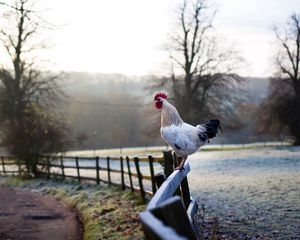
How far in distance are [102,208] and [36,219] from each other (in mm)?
1756

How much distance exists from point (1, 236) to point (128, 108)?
101 m

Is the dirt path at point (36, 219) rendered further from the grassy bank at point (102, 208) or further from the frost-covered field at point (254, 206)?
the frost-covered field at point (254, 206)

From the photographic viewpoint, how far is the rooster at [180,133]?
22.1 ft

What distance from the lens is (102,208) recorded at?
12.4m

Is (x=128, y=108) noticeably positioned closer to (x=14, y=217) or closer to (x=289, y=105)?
(x=289, y=105)

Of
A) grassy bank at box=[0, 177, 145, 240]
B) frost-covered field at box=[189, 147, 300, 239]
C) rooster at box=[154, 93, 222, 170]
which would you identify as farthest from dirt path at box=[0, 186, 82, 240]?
rooster at box=[154, 93, 222, 170]

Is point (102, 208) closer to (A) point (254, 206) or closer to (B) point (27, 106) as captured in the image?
(A) point (254, 206)

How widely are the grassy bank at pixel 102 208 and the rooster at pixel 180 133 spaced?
260cm

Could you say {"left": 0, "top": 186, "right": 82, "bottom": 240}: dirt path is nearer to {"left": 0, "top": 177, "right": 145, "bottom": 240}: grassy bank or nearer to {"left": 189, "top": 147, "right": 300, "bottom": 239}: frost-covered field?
{"left": 0, "top": 177, "right": 145, "bottom": 240}: grassy bank

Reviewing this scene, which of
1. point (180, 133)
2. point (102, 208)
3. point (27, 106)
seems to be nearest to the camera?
point (180, 133)

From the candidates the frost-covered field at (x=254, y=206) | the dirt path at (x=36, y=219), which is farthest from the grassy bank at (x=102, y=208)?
the frost-covered field at (x=254, y=206)

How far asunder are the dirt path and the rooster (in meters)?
4.34

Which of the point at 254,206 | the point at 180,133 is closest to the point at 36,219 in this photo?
the point at 254,206

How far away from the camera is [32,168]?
24531 mm
